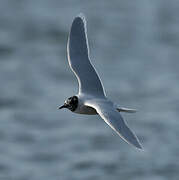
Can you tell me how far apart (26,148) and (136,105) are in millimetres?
2140

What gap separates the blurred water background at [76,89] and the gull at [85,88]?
3.90 meters

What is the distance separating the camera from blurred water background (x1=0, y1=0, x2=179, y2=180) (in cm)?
1326

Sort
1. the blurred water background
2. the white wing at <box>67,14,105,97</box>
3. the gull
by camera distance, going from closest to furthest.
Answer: the gull → the white wing at <box>67,14,105,97</box> → the blurred water background

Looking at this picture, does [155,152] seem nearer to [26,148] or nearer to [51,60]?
[26,148]

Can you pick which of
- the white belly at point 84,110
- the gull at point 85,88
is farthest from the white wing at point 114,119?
the white belly at point 84,110

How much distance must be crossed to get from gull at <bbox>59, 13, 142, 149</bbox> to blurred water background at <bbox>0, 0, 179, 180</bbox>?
12.8 feet

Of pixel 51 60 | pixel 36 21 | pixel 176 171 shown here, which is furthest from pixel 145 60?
pixel 176 171

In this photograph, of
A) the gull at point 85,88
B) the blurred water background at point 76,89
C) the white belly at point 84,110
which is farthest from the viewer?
the blurred water background at point 76,89

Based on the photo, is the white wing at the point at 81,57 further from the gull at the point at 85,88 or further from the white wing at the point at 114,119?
the white wing at the point at 114,119

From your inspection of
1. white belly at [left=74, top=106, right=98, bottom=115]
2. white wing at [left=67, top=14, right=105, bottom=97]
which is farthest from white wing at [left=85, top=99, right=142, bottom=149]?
white wing at [left=67, top=14, right=105, bottom=97]

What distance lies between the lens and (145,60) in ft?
55.2

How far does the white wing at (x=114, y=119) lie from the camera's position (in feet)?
24.5

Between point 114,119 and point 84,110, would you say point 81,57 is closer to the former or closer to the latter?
point 84,110

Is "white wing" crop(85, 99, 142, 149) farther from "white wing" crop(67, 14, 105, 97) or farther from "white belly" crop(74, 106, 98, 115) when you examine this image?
"white wing" crop(67, 14, 105, 97)
